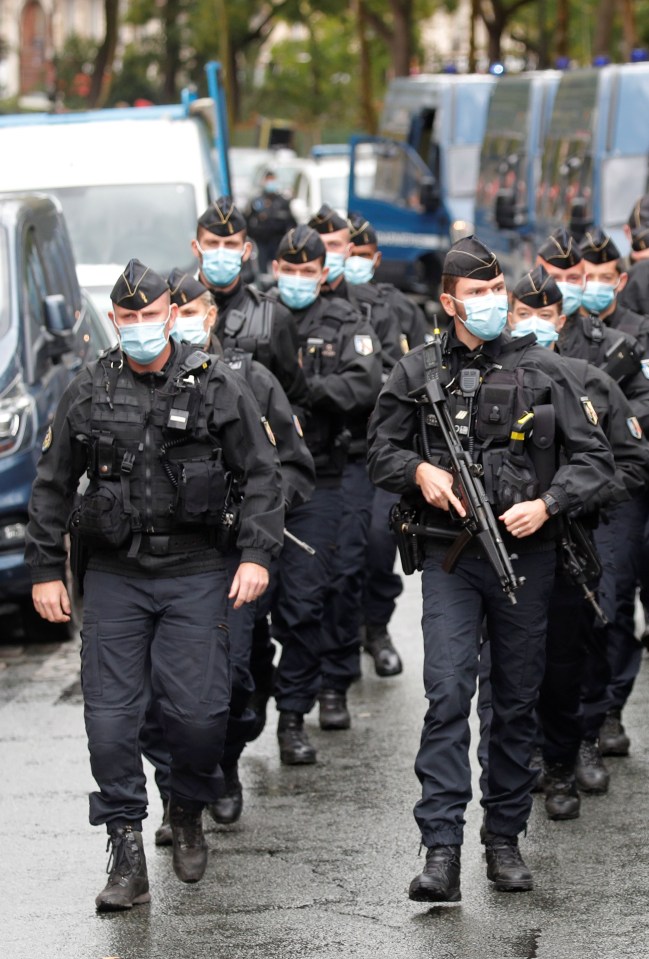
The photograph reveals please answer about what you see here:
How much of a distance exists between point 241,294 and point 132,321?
1727 millimetres

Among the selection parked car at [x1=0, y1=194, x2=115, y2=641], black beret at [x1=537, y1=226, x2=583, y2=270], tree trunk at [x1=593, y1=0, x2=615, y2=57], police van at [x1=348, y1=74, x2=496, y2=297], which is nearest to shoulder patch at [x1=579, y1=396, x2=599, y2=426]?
black beret at [x1=537, y1=226, x2=583, y2=270]

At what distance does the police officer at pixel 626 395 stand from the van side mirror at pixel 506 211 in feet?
34.5

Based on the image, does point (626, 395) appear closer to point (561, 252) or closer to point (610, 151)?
point (561, 252)

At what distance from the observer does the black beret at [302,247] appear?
7.55 metres

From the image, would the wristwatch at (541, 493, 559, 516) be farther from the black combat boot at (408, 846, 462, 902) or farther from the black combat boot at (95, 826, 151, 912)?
the black combat boot at (95, 826, 151, 912)

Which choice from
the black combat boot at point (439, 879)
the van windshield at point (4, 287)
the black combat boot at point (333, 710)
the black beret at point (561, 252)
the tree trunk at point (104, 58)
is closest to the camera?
the black combat boot at point (439, 879)

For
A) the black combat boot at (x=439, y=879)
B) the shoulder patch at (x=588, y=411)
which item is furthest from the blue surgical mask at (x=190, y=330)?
the black combat boot at (x=439, y=879)

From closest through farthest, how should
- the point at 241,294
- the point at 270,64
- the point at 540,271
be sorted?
the point at 540,271, the point at 241,294, the point at 270,64

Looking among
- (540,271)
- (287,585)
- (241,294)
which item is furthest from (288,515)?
(540,271)

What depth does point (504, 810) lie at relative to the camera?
5.71 meters

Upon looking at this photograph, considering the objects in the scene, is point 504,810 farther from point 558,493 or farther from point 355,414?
point 355,414

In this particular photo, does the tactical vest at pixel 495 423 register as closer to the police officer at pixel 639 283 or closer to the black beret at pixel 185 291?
the black beret at pixel 185 291

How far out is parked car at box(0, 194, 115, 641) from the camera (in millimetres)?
8758

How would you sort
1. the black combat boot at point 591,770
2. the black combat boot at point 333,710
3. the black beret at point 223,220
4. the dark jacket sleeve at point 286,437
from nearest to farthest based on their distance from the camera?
the dark jacket sleeve at point 286,437
the black combat boot at point 591,770
the black beret at point 223,220
the black combat boot at point 333,710
